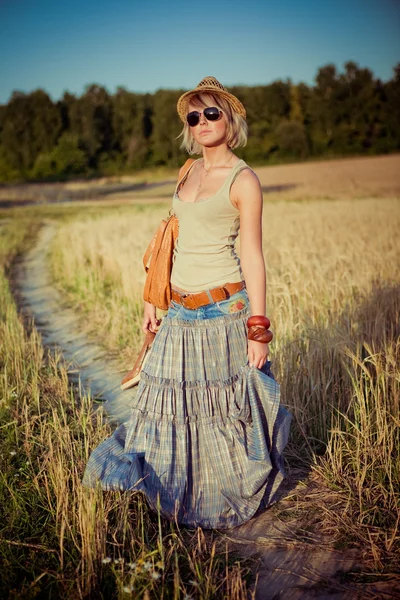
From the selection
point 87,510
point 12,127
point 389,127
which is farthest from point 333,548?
point 12,127

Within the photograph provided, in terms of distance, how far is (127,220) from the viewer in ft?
51.9

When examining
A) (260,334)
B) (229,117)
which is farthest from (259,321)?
(229,117)

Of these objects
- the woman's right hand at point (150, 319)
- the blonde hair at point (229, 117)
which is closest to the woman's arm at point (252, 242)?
the blonde hair at point (229, 117)

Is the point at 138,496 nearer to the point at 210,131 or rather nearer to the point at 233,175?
the point at 233,175

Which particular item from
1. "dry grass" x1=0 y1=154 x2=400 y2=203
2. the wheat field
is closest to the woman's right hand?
the wheat field

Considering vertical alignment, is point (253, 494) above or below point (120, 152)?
below

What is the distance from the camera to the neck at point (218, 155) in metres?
2.55

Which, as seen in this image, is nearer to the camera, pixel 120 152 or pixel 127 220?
pixel 127 220

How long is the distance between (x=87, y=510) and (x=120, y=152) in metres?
53.4

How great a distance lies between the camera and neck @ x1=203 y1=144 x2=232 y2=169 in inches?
100

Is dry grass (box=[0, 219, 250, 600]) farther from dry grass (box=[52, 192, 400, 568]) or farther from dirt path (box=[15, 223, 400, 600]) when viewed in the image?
dry grass (box=[52, 192, 400, 568])

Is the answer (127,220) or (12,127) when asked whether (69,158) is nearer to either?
(12,127)

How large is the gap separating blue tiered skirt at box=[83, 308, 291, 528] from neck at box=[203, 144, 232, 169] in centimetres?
70

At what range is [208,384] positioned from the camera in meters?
2.57
